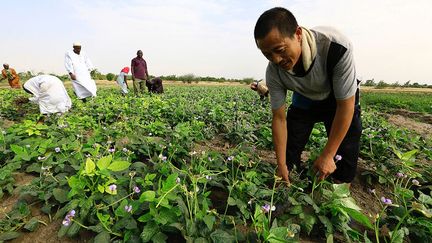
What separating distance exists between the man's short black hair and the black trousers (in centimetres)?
94

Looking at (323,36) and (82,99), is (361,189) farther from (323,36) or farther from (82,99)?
(82,99)

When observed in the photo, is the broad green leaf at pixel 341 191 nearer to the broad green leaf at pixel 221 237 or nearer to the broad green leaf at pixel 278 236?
the broad green leaf at pixel 278 236

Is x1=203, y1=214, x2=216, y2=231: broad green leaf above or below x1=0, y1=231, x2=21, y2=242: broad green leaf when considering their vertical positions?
above

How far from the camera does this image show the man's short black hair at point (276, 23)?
5.32 feet

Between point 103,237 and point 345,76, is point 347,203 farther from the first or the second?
point 103,237

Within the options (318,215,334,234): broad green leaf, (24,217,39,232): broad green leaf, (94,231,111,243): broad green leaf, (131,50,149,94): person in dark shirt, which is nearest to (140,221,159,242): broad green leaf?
(94,231,111,243): broad green leaf

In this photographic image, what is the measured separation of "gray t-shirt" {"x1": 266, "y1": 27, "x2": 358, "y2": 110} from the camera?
1.87 metres

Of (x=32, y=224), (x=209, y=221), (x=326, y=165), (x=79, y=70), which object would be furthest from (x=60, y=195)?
(x=79, y=70)

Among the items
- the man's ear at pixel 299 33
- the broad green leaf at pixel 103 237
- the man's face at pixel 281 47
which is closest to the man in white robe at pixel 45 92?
the broad green leaf at pixel 103 237

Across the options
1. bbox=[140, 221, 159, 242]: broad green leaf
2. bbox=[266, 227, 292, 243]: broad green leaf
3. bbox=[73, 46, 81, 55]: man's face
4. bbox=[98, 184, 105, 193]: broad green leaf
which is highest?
bbox=[73, 46, 81, 55]: man's face

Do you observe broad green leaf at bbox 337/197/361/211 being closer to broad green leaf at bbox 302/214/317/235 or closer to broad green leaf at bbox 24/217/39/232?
broad green leaf at bbox 302/214/317/235

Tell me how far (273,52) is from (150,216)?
118cm

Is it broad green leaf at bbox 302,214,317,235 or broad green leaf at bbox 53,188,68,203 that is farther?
broad green leaf at bbox 53,188,68,203

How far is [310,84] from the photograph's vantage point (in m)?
2.12
